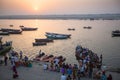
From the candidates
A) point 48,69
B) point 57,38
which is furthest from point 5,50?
point 57,38

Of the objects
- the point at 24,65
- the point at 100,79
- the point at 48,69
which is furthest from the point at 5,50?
the point at 100,79

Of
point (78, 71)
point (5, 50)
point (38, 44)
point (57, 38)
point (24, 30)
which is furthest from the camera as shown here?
point (24, 30)

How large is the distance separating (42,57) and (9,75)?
1176cm

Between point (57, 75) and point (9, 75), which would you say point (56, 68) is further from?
point (9, 75)

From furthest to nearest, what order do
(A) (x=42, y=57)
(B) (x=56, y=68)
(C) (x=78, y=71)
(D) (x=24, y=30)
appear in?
1. (D) (x=24, y=30)
2. (A) (x=42, y=57)
3. (B) (x=56, y=68)
4. (C) (x=78, y=71)

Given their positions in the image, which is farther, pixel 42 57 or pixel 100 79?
pixel 42 57

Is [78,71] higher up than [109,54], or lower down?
higher up

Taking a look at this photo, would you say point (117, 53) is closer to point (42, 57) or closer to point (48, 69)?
point (42, 57)

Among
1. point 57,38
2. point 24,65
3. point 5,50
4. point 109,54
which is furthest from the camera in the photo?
point 57,38

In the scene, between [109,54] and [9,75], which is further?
[109,54]

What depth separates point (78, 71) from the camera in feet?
77.7

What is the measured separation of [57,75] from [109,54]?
75.5 ft

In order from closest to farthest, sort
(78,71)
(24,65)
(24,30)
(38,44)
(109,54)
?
1. (78,71)
2. (24,65)
3. (109,54)
4. (38,44)
5. (24,30)

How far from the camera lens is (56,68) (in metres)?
27.0
